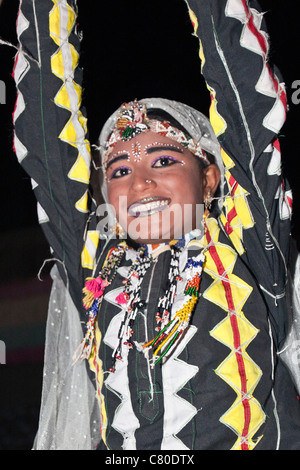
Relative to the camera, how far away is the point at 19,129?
5.47 feet

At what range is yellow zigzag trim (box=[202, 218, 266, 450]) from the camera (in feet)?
4.59

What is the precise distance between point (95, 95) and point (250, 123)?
902 millimetres

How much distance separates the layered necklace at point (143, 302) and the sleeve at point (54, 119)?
0.44 ft

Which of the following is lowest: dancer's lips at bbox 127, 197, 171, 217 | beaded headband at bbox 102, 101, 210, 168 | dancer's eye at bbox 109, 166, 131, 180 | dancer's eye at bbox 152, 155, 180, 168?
dancer's lips at bbox 127, 197, 171, 217

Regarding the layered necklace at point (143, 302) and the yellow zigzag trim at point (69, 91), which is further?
the yellow zigzag trim at point (69, 91)

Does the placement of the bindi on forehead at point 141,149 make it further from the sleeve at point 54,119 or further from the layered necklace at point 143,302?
the layered necklace at point 143,302

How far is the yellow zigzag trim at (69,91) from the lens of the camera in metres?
1.65

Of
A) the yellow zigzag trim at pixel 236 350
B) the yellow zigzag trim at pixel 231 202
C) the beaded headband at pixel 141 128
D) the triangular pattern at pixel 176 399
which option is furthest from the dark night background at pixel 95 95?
the triangular pattern at pixel 176 399

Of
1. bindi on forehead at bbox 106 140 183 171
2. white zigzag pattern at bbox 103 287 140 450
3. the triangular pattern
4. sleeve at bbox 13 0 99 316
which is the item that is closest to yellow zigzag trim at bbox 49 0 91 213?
sleeve at bbox 13 0 99 316

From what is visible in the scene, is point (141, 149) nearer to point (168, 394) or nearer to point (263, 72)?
point (263, 72)

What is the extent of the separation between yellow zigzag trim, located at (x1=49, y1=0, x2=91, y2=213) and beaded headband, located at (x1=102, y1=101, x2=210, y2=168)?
86 millimetres

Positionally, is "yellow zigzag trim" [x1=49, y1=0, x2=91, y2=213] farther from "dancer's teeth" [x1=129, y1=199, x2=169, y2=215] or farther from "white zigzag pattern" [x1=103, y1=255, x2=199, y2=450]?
"white zigzag pattern" [x1=103, y1=255, x2=199, y2=450]

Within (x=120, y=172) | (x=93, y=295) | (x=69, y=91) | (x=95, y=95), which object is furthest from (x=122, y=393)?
(x=95, y=95)
